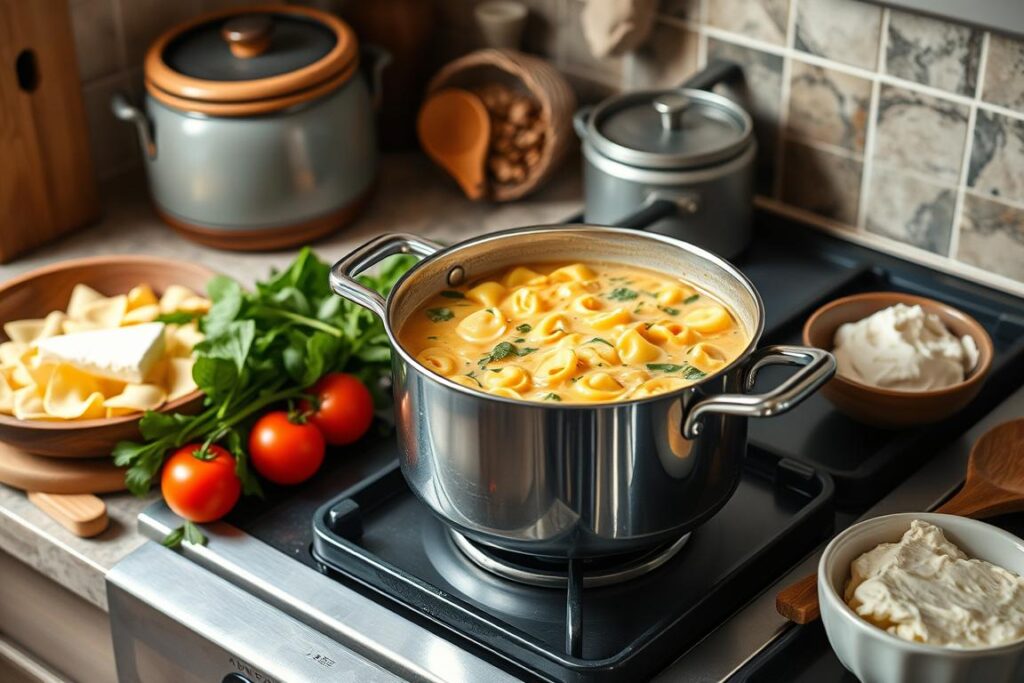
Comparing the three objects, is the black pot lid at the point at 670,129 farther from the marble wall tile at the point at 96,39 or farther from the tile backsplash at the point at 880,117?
the marble wall tile at the point at 96,39

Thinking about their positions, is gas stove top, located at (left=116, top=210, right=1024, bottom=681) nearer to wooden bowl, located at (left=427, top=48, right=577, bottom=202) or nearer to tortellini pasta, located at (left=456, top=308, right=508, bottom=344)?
tortellini pasta, located at (left=456, top=308, right=508, bottom=344)

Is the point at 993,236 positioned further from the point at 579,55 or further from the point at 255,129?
the point at 255,129

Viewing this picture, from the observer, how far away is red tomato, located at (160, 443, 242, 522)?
121 centimetres

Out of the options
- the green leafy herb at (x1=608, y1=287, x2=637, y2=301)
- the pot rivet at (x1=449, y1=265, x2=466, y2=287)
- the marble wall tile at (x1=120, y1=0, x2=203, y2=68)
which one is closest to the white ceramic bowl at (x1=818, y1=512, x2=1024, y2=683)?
the green leafy herb at (x1=608, y1=287, x2=637, y2=301)

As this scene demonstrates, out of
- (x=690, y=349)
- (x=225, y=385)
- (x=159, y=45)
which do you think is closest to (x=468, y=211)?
(x=159, y=45)

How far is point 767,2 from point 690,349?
66 centimetres

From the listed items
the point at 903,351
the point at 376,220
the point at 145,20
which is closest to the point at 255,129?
the point at 376,220

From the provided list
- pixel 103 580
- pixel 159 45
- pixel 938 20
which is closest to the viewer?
pixel 103 580

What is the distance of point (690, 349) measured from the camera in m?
1.11

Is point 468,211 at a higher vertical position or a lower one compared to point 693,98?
lower

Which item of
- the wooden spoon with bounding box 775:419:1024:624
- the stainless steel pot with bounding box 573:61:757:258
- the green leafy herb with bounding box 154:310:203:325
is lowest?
the wooden spoon with bounding box 775:419:1024:624

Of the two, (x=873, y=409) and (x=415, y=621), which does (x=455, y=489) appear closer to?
(x=415, y=621)

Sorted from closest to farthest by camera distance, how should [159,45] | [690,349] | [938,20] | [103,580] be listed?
1. [690,349]
2. [103,580]
3. [938,20]
4. [159,45]

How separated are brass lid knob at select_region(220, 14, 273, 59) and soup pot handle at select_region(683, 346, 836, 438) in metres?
0.89
